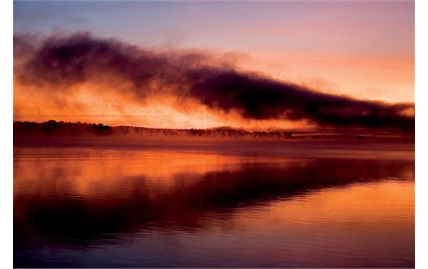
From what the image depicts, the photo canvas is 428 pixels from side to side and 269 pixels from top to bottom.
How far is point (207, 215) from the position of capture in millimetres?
7262

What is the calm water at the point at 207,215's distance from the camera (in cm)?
582

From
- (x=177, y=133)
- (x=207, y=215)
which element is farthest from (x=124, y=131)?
(x=207, y=215)

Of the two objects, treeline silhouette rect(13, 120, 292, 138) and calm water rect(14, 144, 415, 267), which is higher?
treeline silhouette rect(13, 120, 292, 138)

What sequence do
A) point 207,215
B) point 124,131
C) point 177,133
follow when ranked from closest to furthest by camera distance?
point 207,215 → point 124,131 → point 177,133

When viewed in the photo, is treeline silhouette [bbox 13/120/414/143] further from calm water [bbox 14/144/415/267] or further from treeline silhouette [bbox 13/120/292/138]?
calm water [bbox 14/144/415/267]

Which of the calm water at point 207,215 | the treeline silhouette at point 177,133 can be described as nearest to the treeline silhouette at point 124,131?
the treeline silhouette at point 177,133

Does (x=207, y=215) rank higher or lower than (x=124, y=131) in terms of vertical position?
lower

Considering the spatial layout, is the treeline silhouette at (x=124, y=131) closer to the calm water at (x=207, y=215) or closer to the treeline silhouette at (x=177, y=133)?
the treeline silhouette at (x=177, y=133)

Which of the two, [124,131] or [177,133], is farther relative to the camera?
[177,133]

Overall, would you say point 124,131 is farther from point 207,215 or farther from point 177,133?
point 207,215

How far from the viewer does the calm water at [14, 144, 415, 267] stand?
582cm

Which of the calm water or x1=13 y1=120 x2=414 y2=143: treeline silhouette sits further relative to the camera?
x1=13 y1=120 x2=414 y2=143: treeline silhouette

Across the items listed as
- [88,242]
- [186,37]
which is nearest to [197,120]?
[186,37]

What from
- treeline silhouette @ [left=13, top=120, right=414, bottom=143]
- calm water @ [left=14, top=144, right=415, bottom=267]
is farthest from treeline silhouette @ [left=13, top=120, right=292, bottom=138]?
calm water @ [left=14, top=144, right=415, bottom=267]
